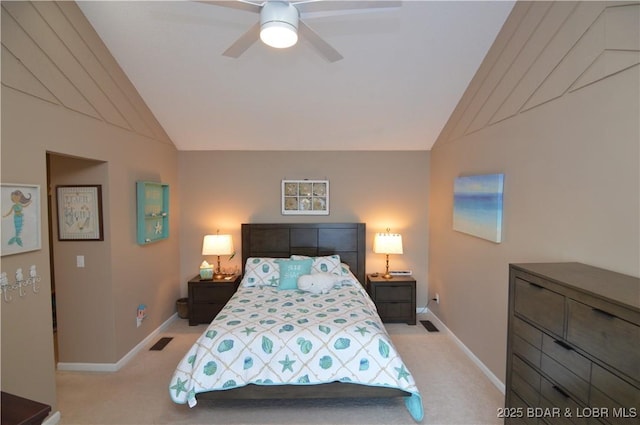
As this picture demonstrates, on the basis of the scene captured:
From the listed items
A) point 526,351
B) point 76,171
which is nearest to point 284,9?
point 526,351

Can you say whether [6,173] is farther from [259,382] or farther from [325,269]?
[325,269]

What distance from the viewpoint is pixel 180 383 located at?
8.07 ft

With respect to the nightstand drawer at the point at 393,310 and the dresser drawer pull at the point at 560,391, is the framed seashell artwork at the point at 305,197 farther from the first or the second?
the dresser drawer pull at the point at 560,391

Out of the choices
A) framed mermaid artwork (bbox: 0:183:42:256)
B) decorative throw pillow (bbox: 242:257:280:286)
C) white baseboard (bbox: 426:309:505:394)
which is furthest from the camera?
decorative throw pillow (bbox: 242:257:280:286)

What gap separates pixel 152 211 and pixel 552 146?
13.0 feet

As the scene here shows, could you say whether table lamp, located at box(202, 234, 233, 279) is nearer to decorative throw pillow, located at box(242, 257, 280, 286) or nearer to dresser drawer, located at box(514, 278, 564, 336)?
decorative throw pillow, located at box(242, 257, 280, 286)

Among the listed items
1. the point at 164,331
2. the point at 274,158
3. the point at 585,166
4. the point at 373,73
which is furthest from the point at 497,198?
the point at 164,331

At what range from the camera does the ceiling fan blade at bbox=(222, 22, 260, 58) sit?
6.33 feet

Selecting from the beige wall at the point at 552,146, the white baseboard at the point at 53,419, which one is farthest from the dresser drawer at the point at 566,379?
the white baseboard at the point at 53,419

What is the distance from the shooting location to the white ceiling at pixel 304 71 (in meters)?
2.63

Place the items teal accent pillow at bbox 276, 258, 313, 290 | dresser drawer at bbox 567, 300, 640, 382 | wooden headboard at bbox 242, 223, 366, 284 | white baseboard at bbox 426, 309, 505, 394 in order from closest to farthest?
dresser drawer at bbox 567, 300, 640, 382, white baseboard at bbox 426, 309, 505, 394, teal accent pillow at bbox 276, 258, 313, 290, wooden headboard at bbox 242, 223, 366, 284

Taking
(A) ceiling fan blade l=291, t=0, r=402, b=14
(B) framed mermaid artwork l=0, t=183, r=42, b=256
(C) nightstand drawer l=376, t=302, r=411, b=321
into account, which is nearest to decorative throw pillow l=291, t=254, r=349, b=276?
(C) nightstand drawer l=376, t=302, r=411, b=321

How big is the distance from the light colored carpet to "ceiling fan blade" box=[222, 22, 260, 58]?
2683mm

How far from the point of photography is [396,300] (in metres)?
4.30
